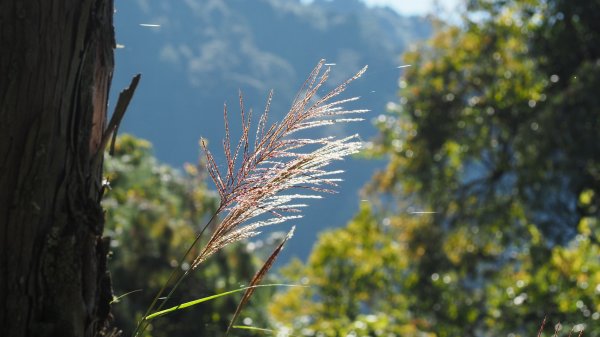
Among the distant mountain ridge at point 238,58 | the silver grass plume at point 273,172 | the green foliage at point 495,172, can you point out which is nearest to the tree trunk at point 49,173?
the silver grass plume at point 273,172

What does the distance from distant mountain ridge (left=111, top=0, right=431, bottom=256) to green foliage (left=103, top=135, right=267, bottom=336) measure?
209ft

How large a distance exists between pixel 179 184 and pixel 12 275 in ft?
24.9

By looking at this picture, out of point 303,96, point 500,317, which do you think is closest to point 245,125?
point 303,96

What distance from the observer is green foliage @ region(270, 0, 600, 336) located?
28.8ft

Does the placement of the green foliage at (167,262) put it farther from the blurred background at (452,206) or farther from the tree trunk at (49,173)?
the tree trunk at (49,173)

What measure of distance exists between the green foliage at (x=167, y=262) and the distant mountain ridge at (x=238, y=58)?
6384 centimetres

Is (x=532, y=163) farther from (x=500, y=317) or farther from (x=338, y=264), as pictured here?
(x=338, y=264)

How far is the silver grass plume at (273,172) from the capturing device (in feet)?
3.47

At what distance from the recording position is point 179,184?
852cm

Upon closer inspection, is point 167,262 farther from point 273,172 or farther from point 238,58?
point 238,58

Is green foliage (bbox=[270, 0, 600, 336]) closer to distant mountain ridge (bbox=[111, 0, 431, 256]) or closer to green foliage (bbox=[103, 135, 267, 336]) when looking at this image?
green foliage (bbox=[103, 135, 267, 336])

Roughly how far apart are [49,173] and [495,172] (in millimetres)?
10326

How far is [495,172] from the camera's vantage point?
11.0m

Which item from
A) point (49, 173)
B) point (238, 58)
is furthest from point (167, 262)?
point (238, 58)
